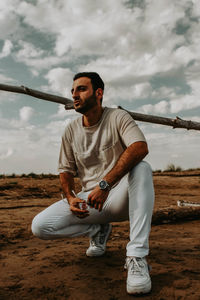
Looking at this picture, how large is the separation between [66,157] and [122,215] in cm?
81

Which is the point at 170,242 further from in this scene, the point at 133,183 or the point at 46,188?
the point at 46,188

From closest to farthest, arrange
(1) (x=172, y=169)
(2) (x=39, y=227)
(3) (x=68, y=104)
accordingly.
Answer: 1. (2) (x=39, y=227)
2. (3) (x=68, y=104)
3. (1) (x=172, y=169)

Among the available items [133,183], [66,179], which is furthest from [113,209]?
[66,179]

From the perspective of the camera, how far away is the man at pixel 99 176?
2.39 metres

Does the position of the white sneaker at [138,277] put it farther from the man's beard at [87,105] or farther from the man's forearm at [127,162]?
the man's beard at [87,105]

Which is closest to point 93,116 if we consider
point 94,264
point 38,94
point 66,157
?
point 66,157

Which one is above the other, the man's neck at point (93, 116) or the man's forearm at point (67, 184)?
the man's neck at point (93, 116)

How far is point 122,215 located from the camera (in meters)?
2.74

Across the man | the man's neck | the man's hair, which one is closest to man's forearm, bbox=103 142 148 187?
the man

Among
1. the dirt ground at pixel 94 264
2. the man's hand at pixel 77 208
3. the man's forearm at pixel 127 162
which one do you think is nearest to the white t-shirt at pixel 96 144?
the man's forearm at pixel 127 162

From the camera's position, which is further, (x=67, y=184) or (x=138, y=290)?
(x=67, y=184)

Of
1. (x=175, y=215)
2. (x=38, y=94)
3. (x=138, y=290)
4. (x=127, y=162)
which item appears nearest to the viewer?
(x=138, y=290)

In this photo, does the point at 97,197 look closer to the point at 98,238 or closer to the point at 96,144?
the point at 96,144

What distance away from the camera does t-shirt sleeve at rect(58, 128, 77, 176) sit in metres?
3.01
